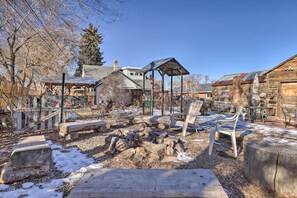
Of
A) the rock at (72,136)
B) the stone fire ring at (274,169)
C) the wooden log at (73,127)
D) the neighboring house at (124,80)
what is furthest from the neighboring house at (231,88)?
the rock at (72,136)

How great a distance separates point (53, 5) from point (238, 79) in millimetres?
11304

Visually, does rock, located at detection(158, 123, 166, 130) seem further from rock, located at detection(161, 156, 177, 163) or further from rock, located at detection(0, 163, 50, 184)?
rock, located at detection(0, 163, 50, 184)

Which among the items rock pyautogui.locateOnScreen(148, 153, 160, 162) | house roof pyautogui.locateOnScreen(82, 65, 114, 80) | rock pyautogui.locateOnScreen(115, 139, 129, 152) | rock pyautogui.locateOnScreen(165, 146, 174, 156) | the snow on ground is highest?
house roof pyautogui.locateOnScreen(82, 65, 114, 80)

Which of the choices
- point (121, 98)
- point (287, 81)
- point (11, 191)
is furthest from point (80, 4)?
point (121, 98)

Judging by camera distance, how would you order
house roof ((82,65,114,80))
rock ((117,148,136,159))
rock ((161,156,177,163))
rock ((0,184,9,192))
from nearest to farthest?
rock ((0,184,9,192)) → rock ((161,156,177,163)) → rock ((117,148,136,159)) → house roof ((82,65,114,80))

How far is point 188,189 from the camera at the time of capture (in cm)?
156

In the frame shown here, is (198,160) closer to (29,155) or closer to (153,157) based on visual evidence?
(153,157)

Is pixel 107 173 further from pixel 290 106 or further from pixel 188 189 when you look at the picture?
pixel 290 106

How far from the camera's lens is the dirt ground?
2.30m

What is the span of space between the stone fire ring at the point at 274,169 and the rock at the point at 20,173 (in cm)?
306

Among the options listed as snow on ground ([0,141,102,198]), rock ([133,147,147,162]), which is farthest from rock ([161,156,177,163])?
snow on ground ([0,141,102,198])

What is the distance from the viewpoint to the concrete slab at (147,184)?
1.49m

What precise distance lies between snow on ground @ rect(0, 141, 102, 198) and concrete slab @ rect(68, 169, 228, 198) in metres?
0.77

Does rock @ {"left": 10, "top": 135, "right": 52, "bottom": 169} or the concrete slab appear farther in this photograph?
rock @ {"left": 10, "top": 135, "right": 52, "bottom": 169}
